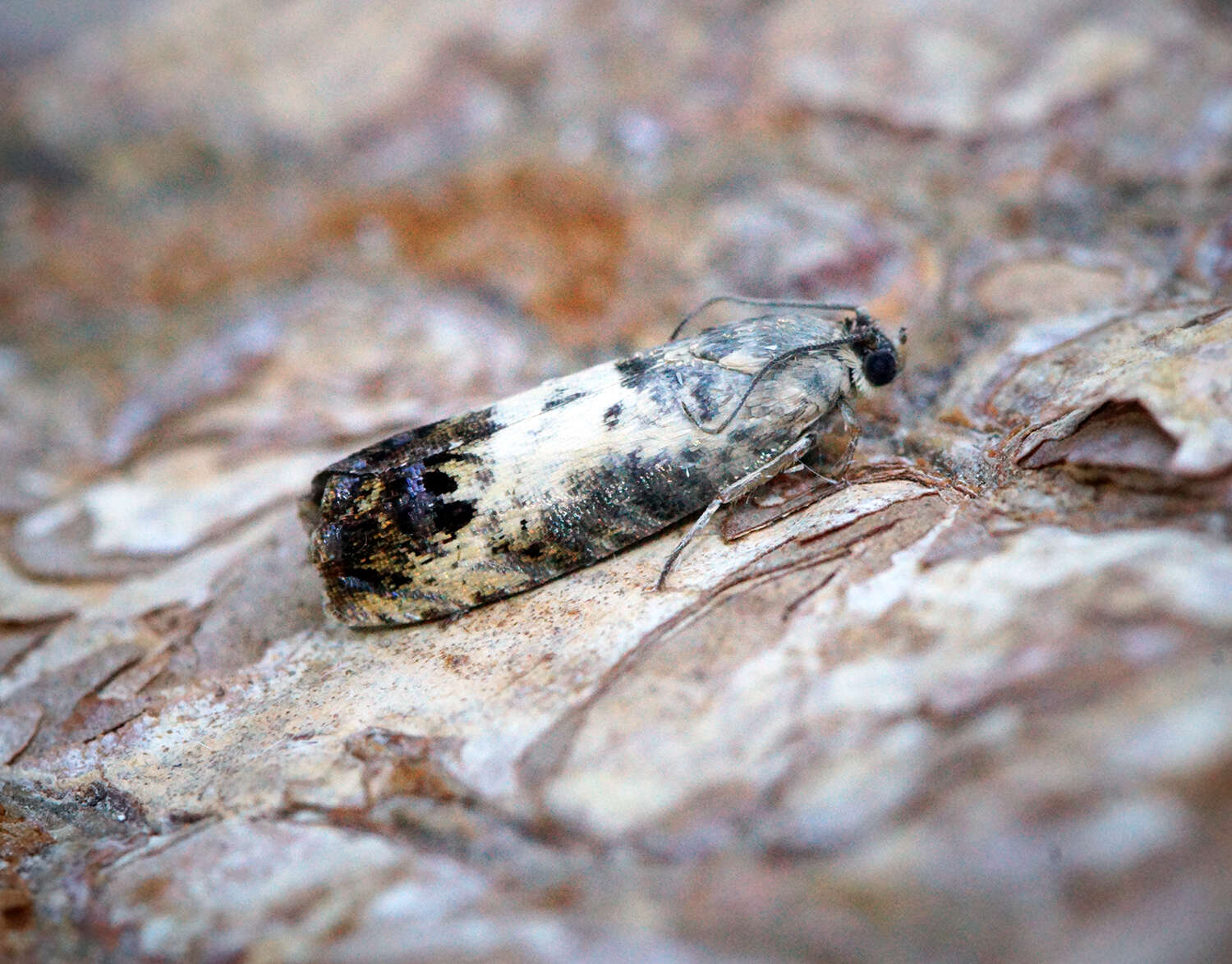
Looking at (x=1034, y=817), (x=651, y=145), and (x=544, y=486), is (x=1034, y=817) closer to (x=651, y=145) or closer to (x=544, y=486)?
(x=544, y=486)

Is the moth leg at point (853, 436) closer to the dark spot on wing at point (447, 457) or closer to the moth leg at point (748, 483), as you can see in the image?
the moth leg at point (748, 483)

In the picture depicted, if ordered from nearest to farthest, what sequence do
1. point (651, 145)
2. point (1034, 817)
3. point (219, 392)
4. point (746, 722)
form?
point (1034, 817) < point (746, 722) < point (219, 392) < point (651, 145)

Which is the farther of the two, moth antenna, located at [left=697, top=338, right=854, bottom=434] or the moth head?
the moth head

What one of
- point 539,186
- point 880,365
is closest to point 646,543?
point 880,365

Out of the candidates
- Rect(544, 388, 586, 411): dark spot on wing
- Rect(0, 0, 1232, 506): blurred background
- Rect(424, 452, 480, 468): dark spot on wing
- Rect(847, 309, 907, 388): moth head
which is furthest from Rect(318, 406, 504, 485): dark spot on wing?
Rect(847, 309, 907, 388): moth head

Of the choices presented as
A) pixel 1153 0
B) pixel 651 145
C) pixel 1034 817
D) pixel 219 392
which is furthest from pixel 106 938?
pixel 1153 0

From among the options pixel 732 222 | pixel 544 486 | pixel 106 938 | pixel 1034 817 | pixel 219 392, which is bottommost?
pixel 1034 817

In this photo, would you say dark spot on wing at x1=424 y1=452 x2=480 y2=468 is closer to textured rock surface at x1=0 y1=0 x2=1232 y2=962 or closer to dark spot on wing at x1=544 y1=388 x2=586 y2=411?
dark spot on wing at x1=544 y1=388 x2=586 y2=411
